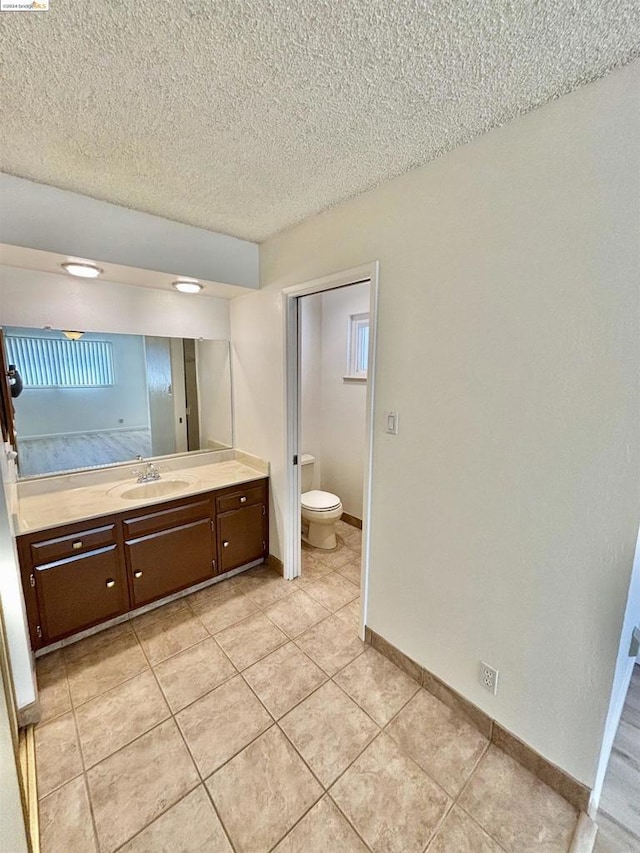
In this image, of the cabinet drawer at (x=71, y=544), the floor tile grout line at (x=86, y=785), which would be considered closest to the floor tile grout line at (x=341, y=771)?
the floor tile grout line at (x=86, y=785)

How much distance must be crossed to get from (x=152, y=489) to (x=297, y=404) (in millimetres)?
1163

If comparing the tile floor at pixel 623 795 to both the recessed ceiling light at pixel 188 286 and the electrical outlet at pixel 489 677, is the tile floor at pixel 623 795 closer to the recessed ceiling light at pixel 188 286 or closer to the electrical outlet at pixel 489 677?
the electrical outlet at pixel 489 677

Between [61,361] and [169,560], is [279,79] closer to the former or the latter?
[61,361]

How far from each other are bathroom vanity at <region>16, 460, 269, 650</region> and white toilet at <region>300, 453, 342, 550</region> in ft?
1.35

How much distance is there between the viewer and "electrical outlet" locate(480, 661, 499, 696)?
4.76 feet

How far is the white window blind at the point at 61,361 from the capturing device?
2.04 meters

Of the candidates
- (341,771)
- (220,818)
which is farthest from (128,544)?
(341,771)

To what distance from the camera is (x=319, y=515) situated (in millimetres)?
2904

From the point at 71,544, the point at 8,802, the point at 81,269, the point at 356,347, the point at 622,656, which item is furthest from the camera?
the point at 356,347

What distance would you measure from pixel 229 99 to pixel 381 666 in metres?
2.52

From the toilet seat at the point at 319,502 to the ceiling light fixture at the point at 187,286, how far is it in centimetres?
176

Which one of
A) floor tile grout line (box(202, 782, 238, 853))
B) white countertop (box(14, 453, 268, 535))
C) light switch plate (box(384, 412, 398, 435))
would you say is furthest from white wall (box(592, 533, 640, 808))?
white countertop (box(14, 453, 268, 535))

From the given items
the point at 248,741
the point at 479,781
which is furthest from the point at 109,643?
the point at 479,781

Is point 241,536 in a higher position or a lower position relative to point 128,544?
lower
